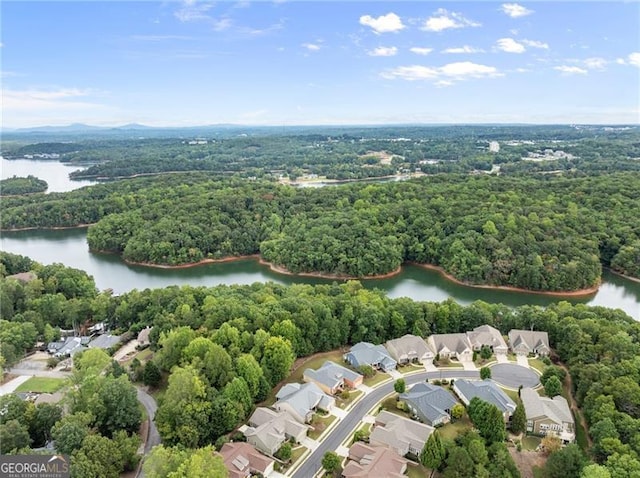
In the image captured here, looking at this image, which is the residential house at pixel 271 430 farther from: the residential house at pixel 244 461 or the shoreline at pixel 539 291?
the shoreline at pixel 539 291

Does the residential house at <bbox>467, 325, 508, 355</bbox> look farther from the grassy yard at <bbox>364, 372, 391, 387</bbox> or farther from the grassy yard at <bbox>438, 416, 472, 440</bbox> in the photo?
the grassy yard at <bbox>438, 416, 472, 440</bbox>

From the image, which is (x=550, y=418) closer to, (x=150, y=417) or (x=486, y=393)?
(x=486, y=393)

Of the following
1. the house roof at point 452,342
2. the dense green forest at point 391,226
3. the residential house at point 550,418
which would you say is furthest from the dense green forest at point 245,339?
the dense green forest at point 391,226

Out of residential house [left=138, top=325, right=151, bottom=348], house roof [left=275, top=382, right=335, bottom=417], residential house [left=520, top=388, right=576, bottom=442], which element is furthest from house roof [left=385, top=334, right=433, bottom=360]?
residential house [left=138, top=325, right=151, bottom=348]

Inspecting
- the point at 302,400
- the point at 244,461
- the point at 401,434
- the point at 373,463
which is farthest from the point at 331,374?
the point at 244,461

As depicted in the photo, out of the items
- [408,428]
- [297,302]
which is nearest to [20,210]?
[297,302]

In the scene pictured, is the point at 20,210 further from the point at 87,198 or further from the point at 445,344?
the point at 445,344
